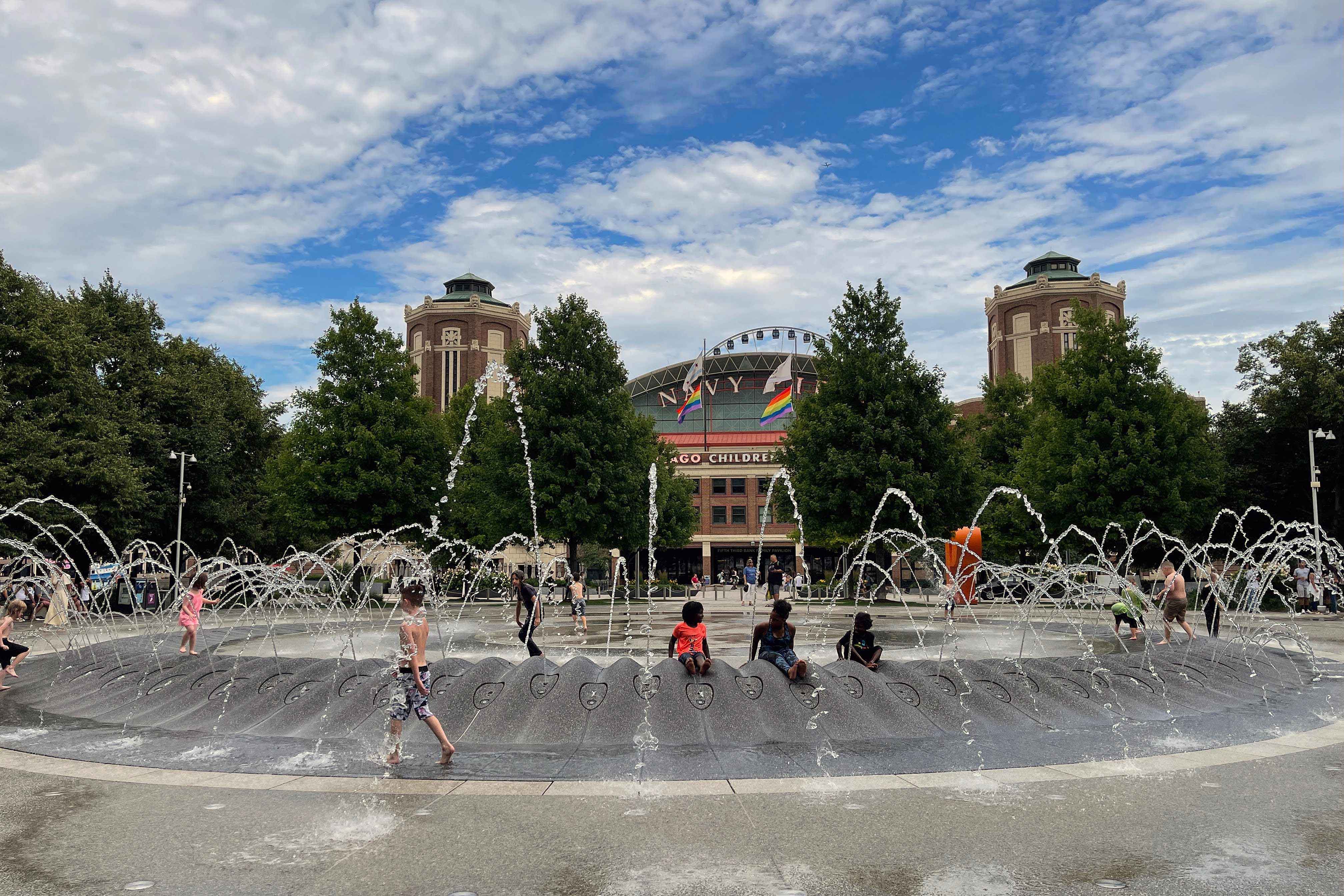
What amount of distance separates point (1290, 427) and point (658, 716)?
152ft

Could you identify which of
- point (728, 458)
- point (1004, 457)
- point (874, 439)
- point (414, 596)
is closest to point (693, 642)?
point (414, 596)

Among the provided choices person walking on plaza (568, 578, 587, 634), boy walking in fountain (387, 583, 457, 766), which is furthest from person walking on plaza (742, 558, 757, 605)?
boy walking in fountain (387, 583, 457, 766)

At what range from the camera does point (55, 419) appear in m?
31.0

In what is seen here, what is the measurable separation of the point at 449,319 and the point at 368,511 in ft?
184

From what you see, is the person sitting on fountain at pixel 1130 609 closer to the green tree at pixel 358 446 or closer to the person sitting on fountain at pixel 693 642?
the person sitting on fountain at pixel 693 642

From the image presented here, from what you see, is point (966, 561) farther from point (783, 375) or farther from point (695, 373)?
point (695, 373)

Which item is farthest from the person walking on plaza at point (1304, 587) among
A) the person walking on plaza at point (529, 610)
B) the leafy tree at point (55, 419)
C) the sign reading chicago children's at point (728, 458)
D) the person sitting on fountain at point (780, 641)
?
the sign reading chicago children's at point (728, 458)

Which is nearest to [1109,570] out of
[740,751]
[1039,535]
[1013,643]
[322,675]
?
[1013,643]

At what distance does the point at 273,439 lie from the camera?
46969 millimetres

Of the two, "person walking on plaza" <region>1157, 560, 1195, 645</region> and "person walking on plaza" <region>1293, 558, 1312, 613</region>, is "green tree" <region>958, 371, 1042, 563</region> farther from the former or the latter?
"person walking on plaza" <region>1157, 560, 1195, 645</region>

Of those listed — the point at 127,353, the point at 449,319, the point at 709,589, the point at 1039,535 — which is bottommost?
the point at 709,589

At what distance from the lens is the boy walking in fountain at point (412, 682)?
7.75 m

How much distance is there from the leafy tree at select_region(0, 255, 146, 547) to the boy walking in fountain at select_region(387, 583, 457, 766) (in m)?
26.7

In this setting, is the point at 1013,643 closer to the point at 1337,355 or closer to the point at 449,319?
the point at 1337,355
